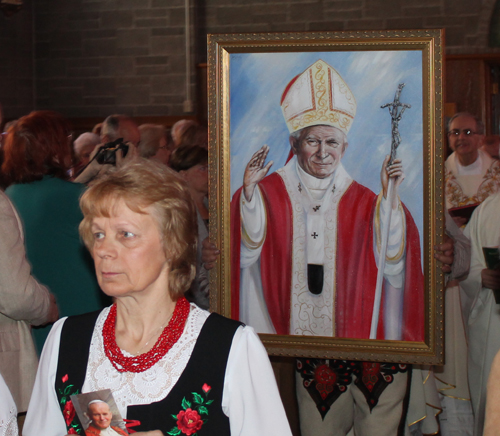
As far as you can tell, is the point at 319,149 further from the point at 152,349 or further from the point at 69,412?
the point at 69,412

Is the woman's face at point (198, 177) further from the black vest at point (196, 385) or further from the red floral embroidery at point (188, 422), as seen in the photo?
the red floral embroidery at point (188, 422)

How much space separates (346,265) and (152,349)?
111 cm

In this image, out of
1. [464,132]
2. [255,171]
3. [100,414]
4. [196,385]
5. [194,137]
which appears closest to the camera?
[100,414]

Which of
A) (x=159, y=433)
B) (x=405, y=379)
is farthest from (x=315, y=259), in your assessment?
(x=159, y=433)

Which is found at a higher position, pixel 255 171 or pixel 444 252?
pixel 255 171

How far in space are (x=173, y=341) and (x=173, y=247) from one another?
219 mm

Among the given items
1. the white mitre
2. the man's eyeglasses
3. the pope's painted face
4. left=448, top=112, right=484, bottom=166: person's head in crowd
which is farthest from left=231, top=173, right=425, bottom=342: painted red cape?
the man's eyeglasses

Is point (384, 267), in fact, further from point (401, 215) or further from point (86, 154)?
point (86, 154)

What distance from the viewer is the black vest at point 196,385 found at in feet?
5.00

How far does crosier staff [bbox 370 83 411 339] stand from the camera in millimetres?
2461

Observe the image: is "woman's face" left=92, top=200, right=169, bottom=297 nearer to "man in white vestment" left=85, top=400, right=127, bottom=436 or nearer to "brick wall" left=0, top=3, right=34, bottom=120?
"man in white vestment" left=85, top=400, right=127, bottom=436

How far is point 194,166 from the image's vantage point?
3.65m

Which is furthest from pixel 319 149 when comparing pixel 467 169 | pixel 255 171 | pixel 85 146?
pixel 85 146

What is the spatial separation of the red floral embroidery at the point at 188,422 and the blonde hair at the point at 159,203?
0.28 metres
